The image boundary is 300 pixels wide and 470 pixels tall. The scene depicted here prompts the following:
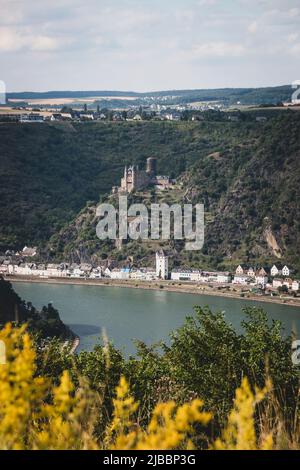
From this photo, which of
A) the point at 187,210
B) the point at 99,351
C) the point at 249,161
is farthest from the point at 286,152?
the point at 99,351

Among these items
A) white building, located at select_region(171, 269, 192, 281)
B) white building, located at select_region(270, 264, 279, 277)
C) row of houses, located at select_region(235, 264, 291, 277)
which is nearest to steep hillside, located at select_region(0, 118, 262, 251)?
white building, located at select_region(171, 269, 192, 281)

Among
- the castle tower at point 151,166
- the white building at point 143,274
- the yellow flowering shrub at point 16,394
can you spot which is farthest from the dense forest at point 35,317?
the castle tower at point 151,166

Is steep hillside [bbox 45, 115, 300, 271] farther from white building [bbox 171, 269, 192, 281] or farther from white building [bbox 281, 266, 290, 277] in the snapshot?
white building [bbox 171, 269, 192, 281]

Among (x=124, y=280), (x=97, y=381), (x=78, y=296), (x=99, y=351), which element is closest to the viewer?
(x=97, y=381)

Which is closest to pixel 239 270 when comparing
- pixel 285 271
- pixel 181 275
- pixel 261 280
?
pixel 261 280
